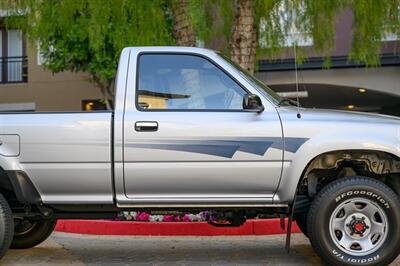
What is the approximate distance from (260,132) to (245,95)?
0.36m

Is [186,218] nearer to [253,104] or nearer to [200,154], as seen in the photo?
[200,154]

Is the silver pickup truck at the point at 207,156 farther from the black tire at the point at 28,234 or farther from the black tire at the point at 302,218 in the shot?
the black tire at the point at 28,234

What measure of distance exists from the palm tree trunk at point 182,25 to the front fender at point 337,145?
13.9 ft

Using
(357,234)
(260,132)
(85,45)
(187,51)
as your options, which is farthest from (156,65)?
(85,45)

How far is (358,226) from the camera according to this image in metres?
5.23

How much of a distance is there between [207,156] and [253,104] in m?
0.60

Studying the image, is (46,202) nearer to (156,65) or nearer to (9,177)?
(9,177)

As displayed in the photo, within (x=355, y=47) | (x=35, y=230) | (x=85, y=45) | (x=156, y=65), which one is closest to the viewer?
(x=156, y=65)

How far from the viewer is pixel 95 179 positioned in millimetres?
5340

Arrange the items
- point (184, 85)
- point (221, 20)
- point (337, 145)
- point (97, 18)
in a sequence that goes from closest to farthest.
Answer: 1. point (337, 145)
2. point (184, 85)
3. point (97, 18)
4. point (221, 20)

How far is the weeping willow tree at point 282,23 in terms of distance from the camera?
8828mm

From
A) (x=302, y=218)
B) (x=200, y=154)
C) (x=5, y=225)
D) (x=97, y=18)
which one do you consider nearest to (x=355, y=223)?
(x=302, y=218)

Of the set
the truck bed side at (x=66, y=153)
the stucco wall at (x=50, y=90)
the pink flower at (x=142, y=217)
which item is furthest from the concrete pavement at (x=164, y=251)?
the stucco wall at (x=50, y=90)

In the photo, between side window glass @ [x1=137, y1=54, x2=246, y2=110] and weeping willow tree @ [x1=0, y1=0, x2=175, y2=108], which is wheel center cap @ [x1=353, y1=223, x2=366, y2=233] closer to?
side window glass @ [x1=137, y1=54, x2=246, y2=110]
